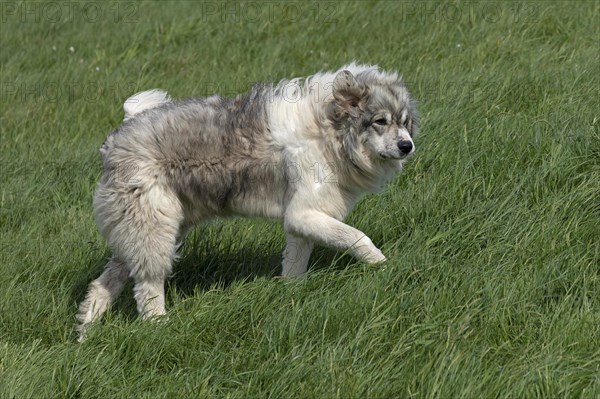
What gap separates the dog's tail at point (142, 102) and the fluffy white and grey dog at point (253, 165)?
0.27 metres

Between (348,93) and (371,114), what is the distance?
20 cm

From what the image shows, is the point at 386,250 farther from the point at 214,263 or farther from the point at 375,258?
the point at 214,263

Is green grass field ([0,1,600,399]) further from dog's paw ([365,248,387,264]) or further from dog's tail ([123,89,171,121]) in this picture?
dog's tail ([123,89,171,121])

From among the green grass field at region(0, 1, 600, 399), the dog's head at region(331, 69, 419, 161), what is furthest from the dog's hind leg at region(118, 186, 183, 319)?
the dog's head at region(331, 69, 419, 161)

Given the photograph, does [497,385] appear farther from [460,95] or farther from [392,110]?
[460,95]

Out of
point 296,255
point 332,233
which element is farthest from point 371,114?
point 296,255

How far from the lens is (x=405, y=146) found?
18.9 ft

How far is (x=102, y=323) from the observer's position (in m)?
6.09

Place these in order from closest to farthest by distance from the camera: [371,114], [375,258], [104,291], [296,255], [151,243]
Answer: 1. [375,258]
2. [371,114]
3. [151,243]
4. [296,255]
5. [104,291]

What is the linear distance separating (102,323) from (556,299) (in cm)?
272

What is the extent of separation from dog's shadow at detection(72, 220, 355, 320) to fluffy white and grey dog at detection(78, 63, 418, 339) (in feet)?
0.80

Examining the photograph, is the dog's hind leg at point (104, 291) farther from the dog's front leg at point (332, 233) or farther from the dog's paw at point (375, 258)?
the dog's paw at point (375, 258)

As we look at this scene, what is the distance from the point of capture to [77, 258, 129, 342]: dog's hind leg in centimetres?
621

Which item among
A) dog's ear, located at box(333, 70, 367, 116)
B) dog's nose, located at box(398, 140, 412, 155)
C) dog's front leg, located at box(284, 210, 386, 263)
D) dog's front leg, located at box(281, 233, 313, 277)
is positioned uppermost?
dog's ear, located at box(333, 70, 367, 116)
